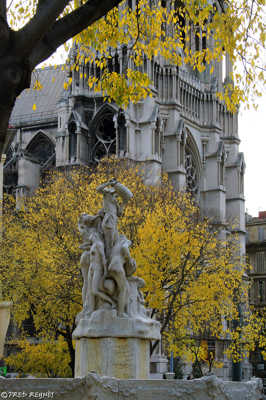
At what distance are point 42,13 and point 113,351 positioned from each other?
655 cm

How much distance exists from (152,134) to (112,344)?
1372 inches

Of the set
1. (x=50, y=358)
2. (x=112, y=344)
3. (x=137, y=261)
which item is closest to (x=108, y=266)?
(x=112, y=344)

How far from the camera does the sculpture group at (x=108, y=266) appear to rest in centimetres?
1245

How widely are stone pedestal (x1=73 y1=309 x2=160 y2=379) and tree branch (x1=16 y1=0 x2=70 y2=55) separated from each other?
20.3ft

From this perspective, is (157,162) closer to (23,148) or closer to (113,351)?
(23,148)

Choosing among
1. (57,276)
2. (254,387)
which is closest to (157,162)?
(57,276)

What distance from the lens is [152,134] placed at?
46.4 meters

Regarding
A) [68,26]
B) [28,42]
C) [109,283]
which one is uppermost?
[68,26]

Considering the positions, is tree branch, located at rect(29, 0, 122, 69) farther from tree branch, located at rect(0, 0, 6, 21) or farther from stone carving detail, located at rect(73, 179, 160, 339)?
stone carving detail, located at rect(73, 179, 160, 339)

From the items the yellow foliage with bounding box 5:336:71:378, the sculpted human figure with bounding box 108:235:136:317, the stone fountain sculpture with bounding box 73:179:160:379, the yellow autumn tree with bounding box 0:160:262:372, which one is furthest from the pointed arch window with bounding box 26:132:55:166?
the sculpted human figure with bounding box 108:235:136:317

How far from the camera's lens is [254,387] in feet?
30.4

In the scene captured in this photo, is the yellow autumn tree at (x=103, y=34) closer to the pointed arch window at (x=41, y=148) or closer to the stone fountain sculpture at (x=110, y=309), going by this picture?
the stone fountain sculpture at (x=110, y=309)

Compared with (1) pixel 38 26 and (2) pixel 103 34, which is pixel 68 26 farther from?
(2) pixel 103 34

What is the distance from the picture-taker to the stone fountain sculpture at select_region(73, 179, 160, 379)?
12.2 m
